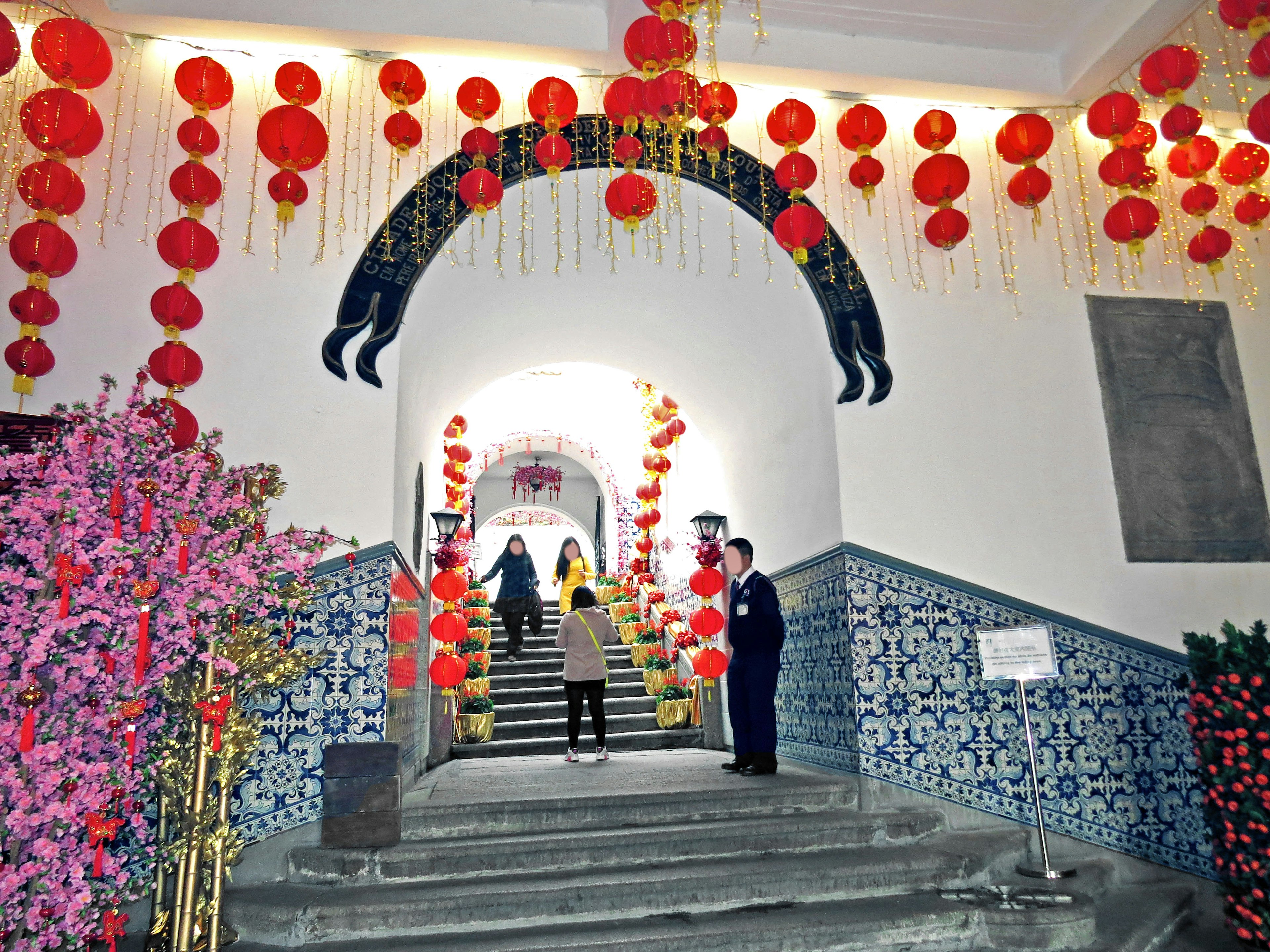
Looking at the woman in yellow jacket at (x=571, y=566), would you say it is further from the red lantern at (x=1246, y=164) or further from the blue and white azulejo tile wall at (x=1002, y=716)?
the red lantern at (x=1246, y=164)

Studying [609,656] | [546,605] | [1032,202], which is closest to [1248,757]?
[1032,202]

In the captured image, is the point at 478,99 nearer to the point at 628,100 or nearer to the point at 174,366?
the point at 628,100

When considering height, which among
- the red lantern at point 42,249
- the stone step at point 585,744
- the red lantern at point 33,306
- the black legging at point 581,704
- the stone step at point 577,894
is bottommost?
the stone step at point 577,894

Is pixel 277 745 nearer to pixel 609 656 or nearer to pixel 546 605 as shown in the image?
pixel 609 656

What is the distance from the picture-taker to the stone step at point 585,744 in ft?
26.6

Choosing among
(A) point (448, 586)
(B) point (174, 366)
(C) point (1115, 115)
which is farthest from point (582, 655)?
(C) point (1115, 115)

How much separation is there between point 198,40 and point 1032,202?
203 inches

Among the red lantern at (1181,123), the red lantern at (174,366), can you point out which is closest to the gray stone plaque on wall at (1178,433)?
the red lantern at (1181,123)

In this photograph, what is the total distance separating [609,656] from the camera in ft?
36.3

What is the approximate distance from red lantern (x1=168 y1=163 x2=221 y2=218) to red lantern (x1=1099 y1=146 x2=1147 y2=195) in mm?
4965

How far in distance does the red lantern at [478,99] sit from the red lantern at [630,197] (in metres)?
→ 1.07

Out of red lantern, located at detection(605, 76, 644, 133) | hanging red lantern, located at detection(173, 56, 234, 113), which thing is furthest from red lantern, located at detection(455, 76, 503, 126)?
hanging red lantern, located at detection(173, 56, 234, 113)

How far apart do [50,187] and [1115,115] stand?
5.54 m

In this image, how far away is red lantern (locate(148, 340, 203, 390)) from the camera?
451 centimetres
